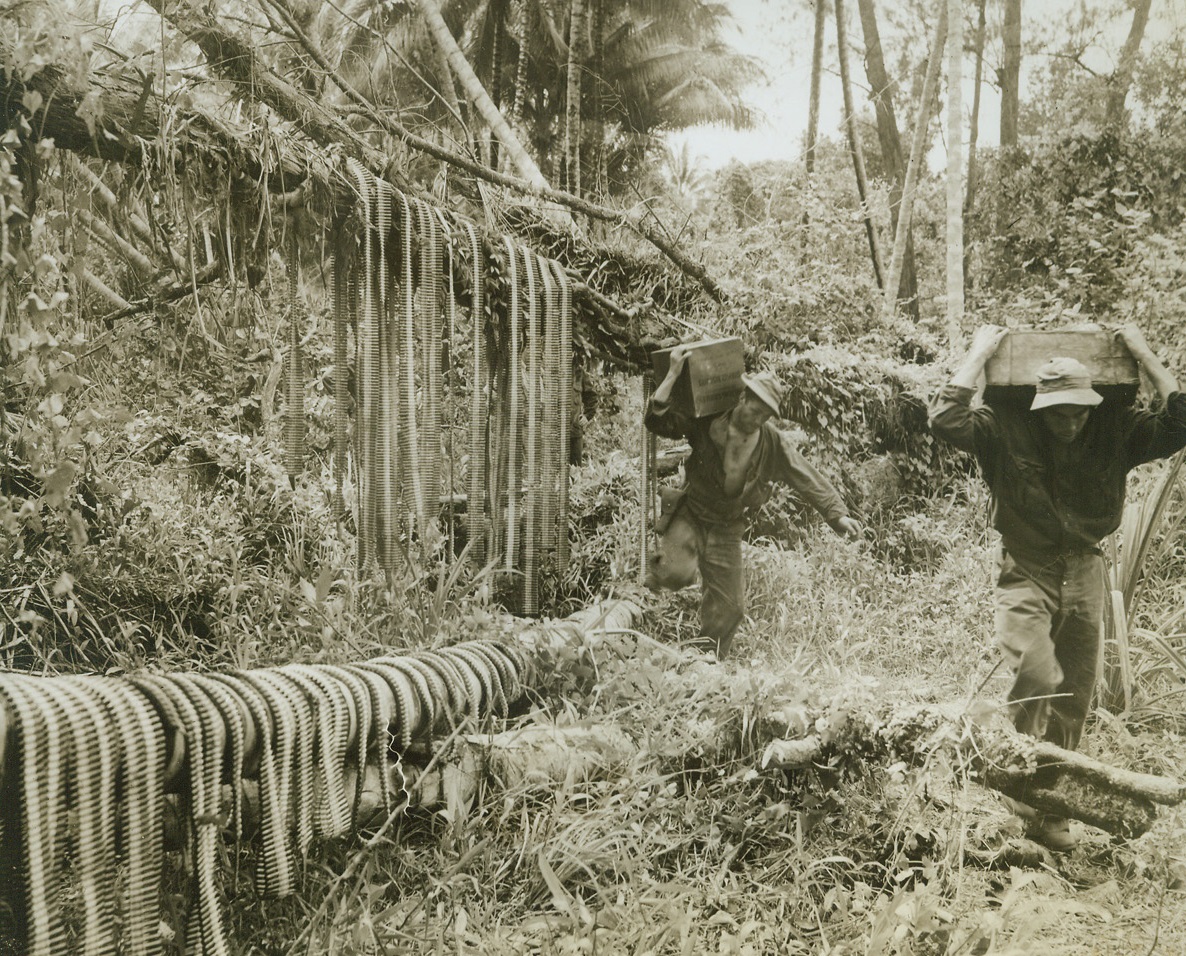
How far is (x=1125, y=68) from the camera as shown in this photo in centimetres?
289

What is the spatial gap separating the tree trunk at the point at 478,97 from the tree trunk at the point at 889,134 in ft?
5.33

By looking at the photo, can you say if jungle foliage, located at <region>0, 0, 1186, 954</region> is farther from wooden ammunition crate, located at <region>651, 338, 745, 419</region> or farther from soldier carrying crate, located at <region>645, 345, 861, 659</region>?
wooden ammunition crate, located at <region>651, 338, 745, 419</region>

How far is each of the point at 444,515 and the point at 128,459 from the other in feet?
6.49

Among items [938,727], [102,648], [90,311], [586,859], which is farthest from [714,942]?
[90,311]

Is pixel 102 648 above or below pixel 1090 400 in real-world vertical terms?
below

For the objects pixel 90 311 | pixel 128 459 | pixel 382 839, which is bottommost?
pixel 382 839

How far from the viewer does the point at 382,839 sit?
7.88 ft

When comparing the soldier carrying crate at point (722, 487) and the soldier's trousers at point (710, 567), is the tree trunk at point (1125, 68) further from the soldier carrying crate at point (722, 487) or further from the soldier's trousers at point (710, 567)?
the soldier's trousers at point (710, 567)

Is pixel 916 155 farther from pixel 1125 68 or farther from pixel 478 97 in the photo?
pixel 478 97

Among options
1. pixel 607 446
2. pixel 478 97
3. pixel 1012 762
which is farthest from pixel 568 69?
pixel 1012 762

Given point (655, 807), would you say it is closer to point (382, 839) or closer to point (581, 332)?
point (382, 839)

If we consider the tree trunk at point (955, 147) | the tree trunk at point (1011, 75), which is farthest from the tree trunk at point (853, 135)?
the tree trunk at point (1011, 75)

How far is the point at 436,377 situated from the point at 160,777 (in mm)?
2033

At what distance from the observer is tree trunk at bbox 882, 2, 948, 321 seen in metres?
3.67
